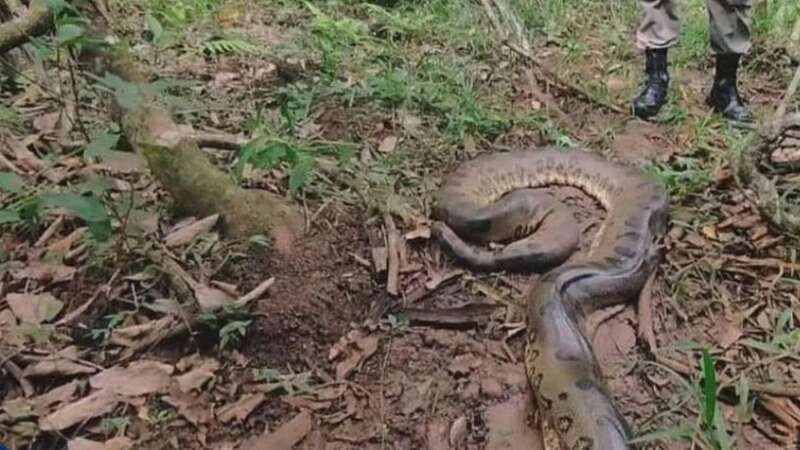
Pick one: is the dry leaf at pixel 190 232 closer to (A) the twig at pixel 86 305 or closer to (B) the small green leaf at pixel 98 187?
(A) the twig at pixel 86 305

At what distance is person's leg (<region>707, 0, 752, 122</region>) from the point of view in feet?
17.1

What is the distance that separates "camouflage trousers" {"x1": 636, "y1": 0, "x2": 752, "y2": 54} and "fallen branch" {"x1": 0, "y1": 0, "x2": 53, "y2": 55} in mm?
3647

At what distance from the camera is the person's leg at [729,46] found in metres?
5.21

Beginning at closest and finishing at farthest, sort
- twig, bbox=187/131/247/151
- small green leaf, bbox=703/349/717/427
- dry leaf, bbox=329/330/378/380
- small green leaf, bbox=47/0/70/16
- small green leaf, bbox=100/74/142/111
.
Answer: small green leaf, bbox=703/349/717/427 < small green leaf, bbox=100/74/142/111 < dry leaf, bbox=329/330/378/380 < small green leaf, bbox=47/0/70/16 < twig, bbox=187/131/247/151

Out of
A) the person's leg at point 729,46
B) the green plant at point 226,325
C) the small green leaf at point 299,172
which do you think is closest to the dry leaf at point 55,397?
the green plant at point 226,325

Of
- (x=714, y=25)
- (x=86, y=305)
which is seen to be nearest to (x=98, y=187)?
(x=86, y=305)

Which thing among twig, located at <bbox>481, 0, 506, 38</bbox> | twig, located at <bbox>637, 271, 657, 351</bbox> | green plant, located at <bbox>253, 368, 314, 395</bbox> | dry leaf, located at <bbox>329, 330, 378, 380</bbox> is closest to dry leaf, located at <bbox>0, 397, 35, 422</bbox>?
green plant, located at <bbox>253, 368, 314, 395</bbox>

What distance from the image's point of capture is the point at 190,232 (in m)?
3.42

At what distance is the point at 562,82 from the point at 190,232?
308 centimetres

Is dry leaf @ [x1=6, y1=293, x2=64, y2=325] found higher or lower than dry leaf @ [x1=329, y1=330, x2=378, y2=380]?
higher

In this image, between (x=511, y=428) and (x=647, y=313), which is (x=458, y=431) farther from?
→ (x=647, y=313)

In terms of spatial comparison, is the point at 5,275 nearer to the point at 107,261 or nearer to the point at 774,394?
the point at 107,261

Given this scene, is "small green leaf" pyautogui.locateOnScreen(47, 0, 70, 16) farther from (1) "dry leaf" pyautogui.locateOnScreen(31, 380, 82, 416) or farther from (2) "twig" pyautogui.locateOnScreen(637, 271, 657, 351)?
(2) "twig" pyautogui.locateOnScreen(637, 271, 657, 351)

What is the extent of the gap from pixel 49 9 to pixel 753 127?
3.92 meters
